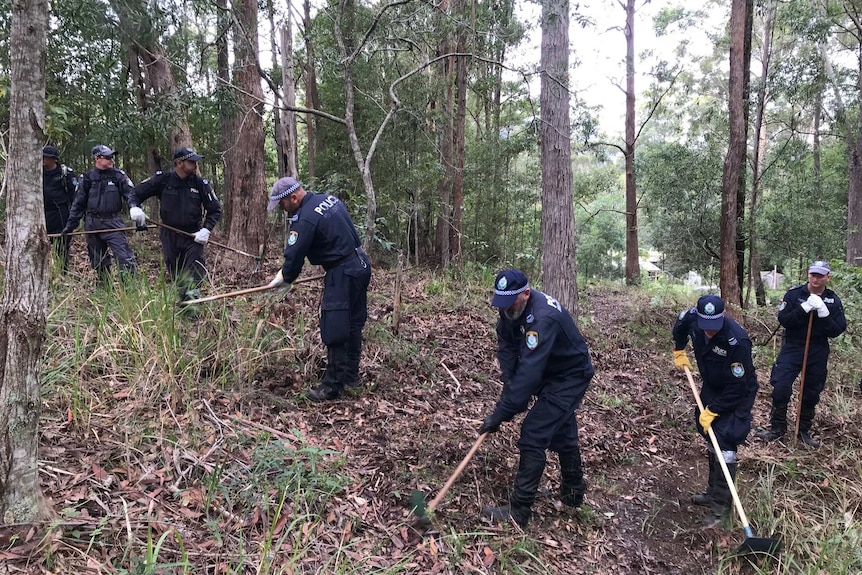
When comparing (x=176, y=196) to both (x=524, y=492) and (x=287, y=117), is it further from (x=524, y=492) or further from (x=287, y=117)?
(x=524, y=492)

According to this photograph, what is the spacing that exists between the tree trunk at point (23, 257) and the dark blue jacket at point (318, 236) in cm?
216

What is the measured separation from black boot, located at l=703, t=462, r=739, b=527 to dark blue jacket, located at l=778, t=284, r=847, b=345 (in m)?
2.02

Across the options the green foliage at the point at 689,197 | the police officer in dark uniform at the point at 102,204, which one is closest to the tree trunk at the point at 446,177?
the green foliage at the point at 689,197

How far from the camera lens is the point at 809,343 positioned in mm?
5352

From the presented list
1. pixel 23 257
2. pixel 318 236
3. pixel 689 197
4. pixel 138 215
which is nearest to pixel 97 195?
pixel 138 215

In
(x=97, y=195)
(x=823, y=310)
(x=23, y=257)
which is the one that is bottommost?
(x=823, y=310)

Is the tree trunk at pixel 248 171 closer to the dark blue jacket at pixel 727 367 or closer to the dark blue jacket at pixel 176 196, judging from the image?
the dark blue jacket at pixel 176 196

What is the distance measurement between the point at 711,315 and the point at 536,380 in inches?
63.2

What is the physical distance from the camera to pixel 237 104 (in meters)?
6.61

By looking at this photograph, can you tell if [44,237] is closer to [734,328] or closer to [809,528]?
[734,328]

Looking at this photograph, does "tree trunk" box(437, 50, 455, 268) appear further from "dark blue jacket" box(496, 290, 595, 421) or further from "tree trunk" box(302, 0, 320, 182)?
"dark blue jacket" box(496, 290, 595, 421)

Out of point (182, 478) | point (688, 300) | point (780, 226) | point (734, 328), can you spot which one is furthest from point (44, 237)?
point (780, 226)

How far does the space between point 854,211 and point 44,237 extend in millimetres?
18435

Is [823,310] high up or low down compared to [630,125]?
down
